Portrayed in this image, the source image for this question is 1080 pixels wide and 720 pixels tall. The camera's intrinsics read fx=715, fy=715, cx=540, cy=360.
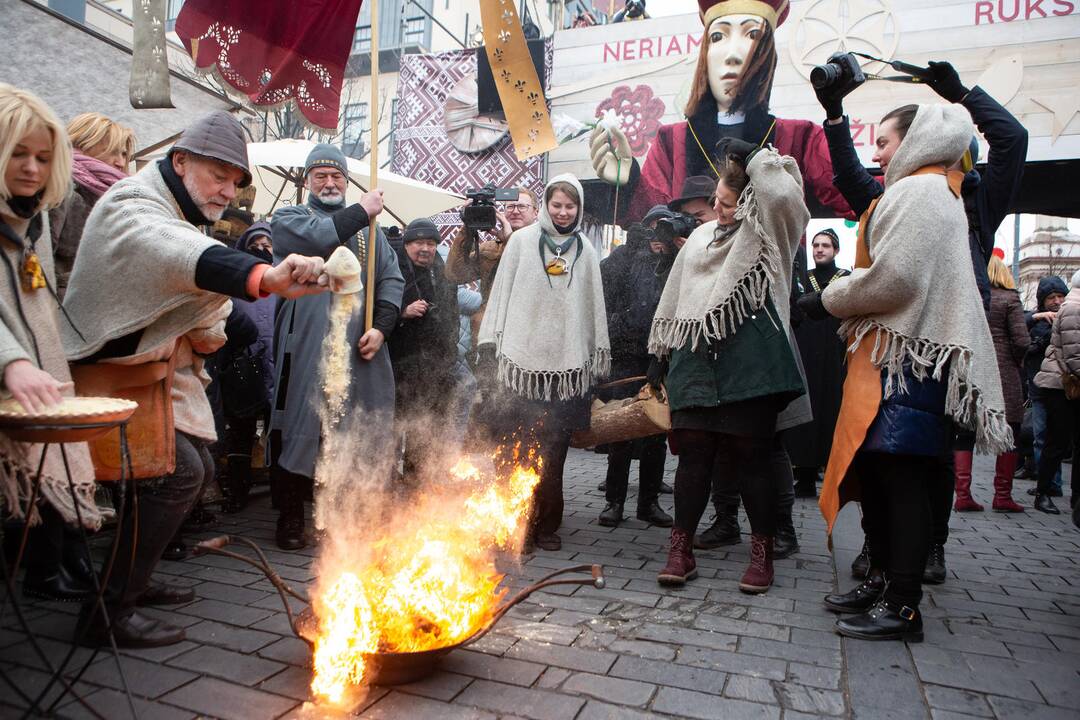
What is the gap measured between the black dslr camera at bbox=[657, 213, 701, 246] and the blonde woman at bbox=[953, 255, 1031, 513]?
10.6ft

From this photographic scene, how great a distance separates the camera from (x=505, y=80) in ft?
13.8

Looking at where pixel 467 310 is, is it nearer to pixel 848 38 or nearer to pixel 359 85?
pixel 848 38

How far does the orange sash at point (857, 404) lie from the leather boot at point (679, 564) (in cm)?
73

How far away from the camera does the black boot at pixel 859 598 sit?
3246 millimetres

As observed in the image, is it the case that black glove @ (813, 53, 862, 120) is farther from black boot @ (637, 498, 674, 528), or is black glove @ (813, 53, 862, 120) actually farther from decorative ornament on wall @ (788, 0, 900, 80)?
decorative ornament on wall @ (788, 0, 900, 80)

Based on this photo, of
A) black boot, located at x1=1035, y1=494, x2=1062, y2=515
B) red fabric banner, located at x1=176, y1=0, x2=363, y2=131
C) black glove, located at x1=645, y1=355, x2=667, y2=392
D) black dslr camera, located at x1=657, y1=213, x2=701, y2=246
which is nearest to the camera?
red fabric banner, located at x1=176, y1=0, x2=363, y2=131

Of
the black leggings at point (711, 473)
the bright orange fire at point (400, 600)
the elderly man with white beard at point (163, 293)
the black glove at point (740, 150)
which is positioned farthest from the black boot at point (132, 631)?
the black glove at point (740, 150)

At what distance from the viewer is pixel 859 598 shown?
3.27m

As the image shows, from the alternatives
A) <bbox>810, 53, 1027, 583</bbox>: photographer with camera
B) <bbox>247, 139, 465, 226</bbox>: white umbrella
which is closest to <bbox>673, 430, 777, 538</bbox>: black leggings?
<bbox>810, 53, 1027, 583</bbox>: photographer with camera

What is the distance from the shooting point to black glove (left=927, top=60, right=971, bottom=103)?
11.2ft

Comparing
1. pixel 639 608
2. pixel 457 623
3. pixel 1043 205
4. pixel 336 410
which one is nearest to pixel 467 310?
pixel 336 410

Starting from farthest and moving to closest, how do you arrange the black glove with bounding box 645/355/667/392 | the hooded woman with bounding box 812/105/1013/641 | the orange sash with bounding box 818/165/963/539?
the black glove with bounding box 645/355/667/392 < the orange sash with bounding box 818/165/963/539 < the hooded woman with bounding box 812/105/1013/641

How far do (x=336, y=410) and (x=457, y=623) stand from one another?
2059 millimetres

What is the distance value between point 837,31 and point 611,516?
7.22 m
